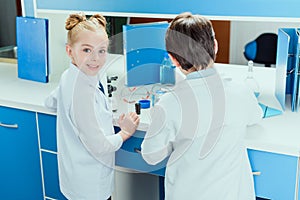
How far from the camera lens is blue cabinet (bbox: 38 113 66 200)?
1.83 metres

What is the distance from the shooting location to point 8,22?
3.38m

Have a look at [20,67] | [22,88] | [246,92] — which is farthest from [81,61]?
[20,67]

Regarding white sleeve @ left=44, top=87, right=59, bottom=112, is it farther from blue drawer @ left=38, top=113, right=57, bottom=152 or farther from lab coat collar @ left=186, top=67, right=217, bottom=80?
lab coat collar @ left=186, top=67, right=217, bottom=80

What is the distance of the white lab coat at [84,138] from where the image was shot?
4.72 feet

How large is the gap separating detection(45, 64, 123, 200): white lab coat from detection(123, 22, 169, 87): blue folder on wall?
0.48 metres

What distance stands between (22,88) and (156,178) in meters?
0.82

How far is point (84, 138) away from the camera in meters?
1.46

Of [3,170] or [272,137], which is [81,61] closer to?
[272,137]

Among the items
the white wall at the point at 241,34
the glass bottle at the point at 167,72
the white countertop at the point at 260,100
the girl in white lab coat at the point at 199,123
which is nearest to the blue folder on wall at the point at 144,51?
the glass bottle at the point at 167,72

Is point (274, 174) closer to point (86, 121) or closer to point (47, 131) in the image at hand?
point (86, 121)

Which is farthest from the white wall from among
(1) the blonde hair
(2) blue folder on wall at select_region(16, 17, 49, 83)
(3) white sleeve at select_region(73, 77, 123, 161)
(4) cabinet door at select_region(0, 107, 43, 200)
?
(3) white sleeve at select_region(73, 77, 123, 161)

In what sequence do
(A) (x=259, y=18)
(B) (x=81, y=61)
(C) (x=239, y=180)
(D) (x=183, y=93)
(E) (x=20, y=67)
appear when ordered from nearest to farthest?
(D) (x=183, y=93)
(C) (x=239, y=180)
(B) (x=81, y=61)
(A) (x=259, y=18)
(E) (x=20, y=67)

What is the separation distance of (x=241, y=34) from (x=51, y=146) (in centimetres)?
316

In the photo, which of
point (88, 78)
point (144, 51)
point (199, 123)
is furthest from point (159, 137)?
point (144, 51)
